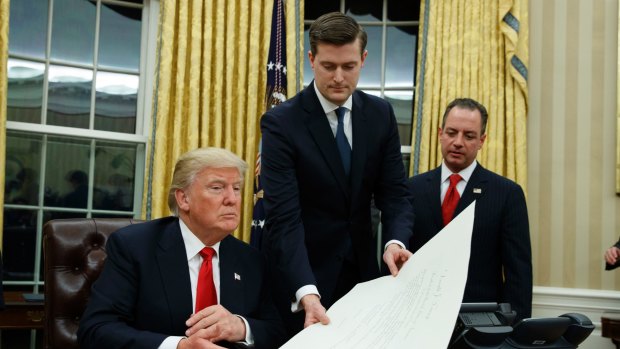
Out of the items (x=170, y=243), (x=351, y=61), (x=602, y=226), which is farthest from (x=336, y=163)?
(x=602, y=226)

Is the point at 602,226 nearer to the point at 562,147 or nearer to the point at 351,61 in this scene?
the point at 562,147

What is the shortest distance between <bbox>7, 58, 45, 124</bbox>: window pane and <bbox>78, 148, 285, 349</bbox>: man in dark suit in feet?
8.49

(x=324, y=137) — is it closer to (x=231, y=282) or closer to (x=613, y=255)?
(x=231, y=282)

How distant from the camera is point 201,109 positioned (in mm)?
4516

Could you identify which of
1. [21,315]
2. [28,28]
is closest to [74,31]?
[28,28]

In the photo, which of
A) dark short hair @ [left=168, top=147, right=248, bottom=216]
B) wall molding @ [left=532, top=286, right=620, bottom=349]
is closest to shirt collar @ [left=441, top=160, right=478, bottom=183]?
dark short hair @ [left=168, top=147, right=248, bottom=216]

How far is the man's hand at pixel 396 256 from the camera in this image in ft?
5.84

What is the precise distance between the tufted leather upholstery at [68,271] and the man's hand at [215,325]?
25.6 inches

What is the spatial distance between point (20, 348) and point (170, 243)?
2729 mm

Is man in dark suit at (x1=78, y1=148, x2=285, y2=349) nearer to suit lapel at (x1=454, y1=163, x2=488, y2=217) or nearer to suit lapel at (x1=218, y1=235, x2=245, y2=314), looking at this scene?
suit lapel at (x1=218, y1=235, x2=245, y2=314)

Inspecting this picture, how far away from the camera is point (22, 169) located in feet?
14.1

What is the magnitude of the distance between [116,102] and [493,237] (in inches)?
111

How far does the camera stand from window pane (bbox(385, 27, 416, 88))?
198 inches

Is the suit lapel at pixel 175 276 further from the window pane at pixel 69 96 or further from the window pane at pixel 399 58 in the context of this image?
the window pane at pixel 399 58
